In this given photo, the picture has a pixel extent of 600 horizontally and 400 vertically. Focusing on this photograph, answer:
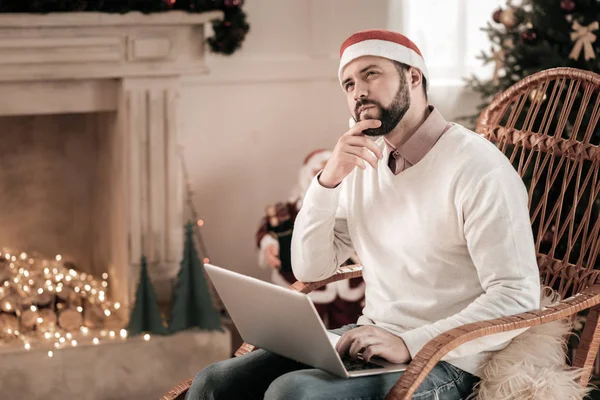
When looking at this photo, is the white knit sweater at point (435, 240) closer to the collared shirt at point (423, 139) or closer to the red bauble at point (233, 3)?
the collared shirt at point (423, 139)

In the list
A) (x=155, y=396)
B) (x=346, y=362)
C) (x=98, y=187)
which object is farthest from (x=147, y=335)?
(x=346, y=362)

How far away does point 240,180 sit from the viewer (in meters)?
3.96

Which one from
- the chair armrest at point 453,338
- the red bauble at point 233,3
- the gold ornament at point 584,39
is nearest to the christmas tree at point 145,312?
the red bauble at point 233,3

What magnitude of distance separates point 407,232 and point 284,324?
349mm

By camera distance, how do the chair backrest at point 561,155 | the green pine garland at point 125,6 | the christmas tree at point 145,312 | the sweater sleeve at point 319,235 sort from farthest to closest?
the christmas tree at point 145,312 < the green pine garland at point 125,6 < the chair backrest at point 561,155 < the sweater sleeve at point 319,235

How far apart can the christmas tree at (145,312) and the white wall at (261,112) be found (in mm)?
695

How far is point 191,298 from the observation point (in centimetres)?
333

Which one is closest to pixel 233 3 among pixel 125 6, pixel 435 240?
pixel 125 6

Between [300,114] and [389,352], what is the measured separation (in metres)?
2.32

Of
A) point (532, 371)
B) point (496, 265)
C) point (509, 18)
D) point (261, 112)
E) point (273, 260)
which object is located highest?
point (509, 18)

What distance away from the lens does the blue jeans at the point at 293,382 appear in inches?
67.6

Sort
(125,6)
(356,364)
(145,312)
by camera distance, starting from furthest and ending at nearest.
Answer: (145,312)
(125,6)
(356,364)

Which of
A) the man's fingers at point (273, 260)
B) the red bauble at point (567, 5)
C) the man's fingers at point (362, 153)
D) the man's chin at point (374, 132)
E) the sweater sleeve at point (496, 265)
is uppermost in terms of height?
the red bauble at point (567, 5)

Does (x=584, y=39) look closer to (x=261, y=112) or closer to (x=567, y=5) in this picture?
(x=567, y=5)
